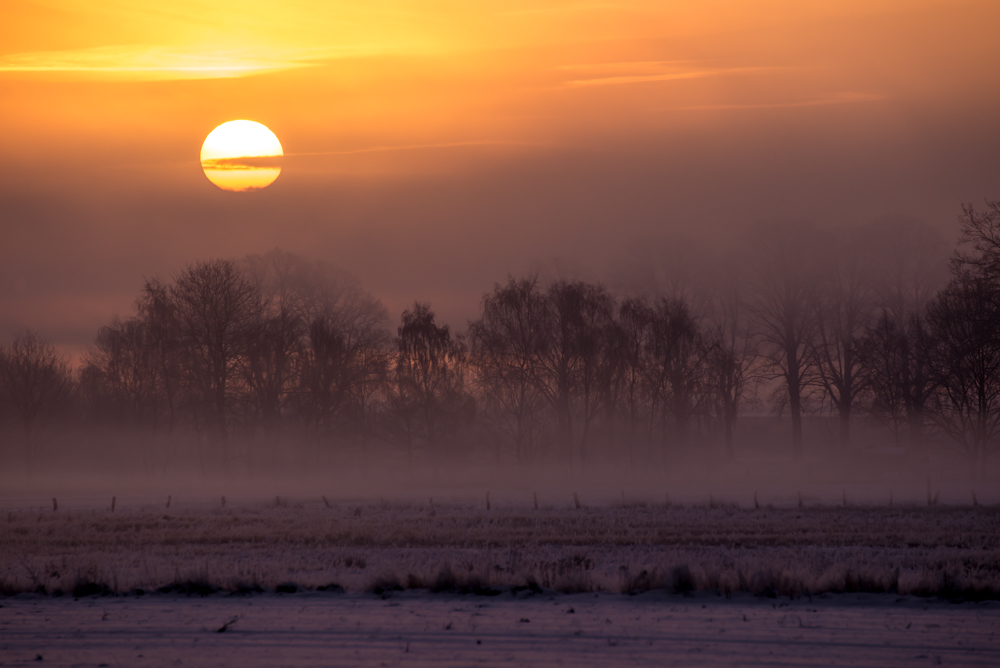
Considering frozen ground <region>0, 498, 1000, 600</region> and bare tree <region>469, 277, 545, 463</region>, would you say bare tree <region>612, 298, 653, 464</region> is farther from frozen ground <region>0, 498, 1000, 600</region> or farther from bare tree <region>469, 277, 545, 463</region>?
frozen ground <region>0, 498, 1000, 600</region>

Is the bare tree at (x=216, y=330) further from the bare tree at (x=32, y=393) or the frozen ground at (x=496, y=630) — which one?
the frozen ground at (x=496, y=630)

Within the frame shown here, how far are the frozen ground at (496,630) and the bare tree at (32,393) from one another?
51.0m

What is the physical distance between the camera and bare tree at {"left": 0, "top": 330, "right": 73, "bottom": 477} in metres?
57.3

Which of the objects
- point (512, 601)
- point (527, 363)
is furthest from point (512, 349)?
point (512, 601)

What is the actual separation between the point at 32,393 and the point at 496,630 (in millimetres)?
56683

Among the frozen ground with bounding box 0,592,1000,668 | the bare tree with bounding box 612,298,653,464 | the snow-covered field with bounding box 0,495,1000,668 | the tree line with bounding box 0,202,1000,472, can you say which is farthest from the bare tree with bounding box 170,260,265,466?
the frozen ground with bounding box 0,592,1000,668

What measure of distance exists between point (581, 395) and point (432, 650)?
43201 millimetres

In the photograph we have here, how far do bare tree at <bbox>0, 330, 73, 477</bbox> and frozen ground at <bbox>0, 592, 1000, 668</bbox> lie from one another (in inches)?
2009

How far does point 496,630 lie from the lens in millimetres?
10266

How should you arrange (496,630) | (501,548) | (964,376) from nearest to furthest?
(496,630), (501,548), (964,376)

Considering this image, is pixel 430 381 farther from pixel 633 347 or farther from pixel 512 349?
pixel 633 347

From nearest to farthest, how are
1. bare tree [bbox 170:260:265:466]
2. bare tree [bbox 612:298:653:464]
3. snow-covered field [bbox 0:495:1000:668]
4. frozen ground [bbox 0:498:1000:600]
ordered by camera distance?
snow-covered field [bbox 0:495:1000:668] < frozen ground [bbox 0:498:1000:600] < bare tree [bbox 170:260:265:466] < bare tree [bbox 612:298:653:464]

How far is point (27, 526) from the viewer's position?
26.8 m

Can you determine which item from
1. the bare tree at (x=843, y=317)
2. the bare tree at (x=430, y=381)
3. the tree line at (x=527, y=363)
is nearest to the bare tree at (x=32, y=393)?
the tree line at (x=527, y=363)
